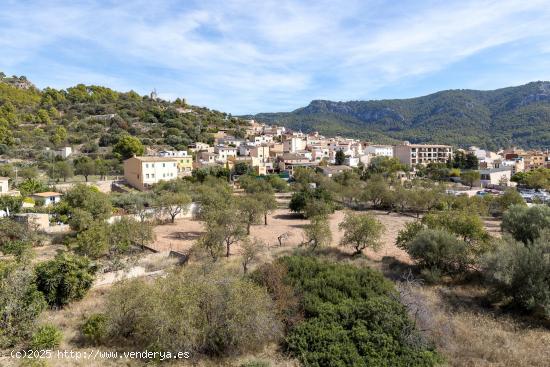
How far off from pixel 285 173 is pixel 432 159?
155 ft

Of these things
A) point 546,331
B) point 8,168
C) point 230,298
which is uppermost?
point 8,168

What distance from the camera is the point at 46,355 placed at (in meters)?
10.5

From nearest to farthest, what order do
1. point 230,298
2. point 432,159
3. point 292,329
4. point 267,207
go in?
point 230,298 → point 292,329 → point 267,207 → point 432,159

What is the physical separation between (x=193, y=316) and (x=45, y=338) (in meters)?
4.44

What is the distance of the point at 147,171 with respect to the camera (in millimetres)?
47344

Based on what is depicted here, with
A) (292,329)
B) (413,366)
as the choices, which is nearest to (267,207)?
(292,329)

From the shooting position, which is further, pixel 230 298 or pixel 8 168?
pixel 8 168

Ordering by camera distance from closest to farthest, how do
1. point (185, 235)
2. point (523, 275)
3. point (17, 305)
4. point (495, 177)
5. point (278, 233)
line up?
point (17, 305) < point (523, 275) < point (185, 235) < point (278, 233) < point (495, 177)

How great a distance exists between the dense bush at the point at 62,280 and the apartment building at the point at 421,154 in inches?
3428

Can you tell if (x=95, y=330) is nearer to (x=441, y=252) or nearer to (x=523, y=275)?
(x=441, y=252)

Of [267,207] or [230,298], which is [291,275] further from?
[267,207]

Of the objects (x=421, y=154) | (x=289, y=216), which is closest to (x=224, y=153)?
(x=289, y=216)

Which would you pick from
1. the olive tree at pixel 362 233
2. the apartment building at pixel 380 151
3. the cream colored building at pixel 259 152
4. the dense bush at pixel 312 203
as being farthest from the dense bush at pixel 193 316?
the apartment building at pixel 380 151

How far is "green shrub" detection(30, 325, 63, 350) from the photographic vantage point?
35.3ft
